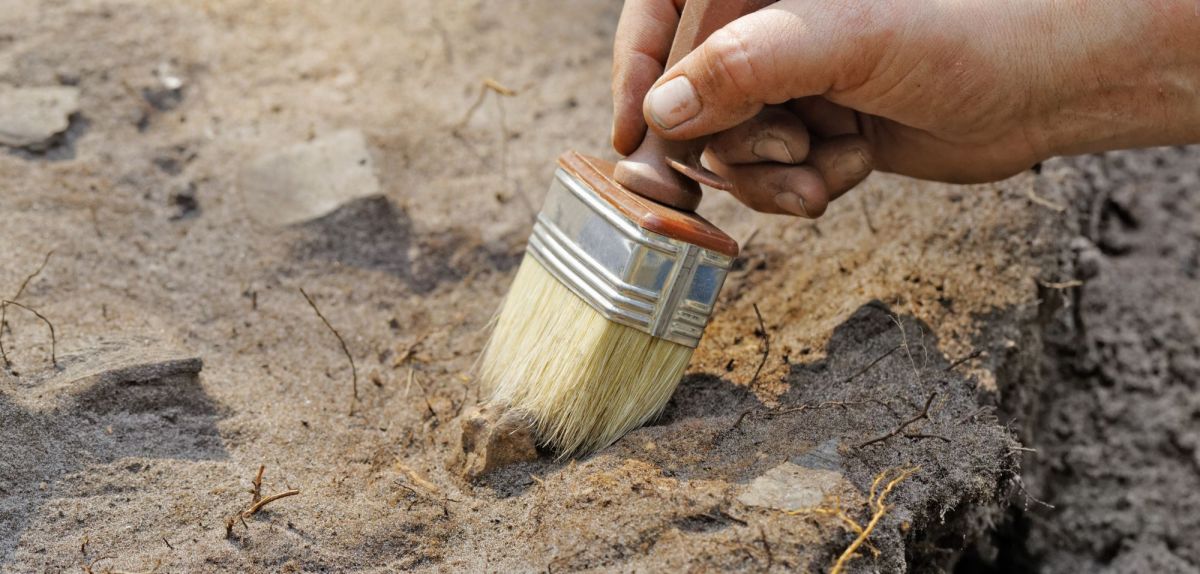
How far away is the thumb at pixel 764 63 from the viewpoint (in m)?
2.41

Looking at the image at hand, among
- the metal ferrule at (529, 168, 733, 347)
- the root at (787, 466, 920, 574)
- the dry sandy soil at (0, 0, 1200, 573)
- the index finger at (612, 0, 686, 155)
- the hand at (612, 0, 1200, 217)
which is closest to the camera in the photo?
the root at (787, 466, 920, 574)

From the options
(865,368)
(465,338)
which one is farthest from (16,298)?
(865,368)

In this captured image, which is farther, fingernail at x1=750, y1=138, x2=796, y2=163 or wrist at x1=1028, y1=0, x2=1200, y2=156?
fingernail at x1=750, y1=138, x2=796, y2=163

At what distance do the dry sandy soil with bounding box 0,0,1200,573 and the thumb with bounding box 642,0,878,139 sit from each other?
61cm

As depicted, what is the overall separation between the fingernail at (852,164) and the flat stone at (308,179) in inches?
61.5

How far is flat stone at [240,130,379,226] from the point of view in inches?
133

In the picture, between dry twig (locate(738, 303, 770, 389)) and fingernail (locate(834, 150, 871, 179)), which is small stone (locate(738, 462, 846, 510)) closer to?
dry twig (locate(738, 303, 770, 389))

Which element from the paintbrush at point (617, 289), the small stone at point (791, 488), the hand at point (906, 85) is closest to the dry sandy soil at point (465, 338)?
the small stone at point (791, 488)

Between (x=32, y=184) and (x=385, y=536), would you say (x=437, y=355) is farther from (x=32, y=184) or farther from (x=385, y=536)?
(x=32, y=184)

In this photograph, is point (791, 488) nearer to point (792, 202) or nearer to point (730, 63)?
point (792, 202)

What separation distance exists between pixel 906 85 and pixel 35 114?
283 centimetres

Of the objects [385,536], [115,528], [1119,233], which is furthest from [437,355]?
[1119,233]

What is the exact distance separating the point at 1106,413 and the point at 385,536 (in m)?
2.49

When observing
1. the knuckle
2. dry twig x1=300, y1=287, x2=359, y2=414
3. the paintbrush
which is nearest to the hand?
the knuckle
